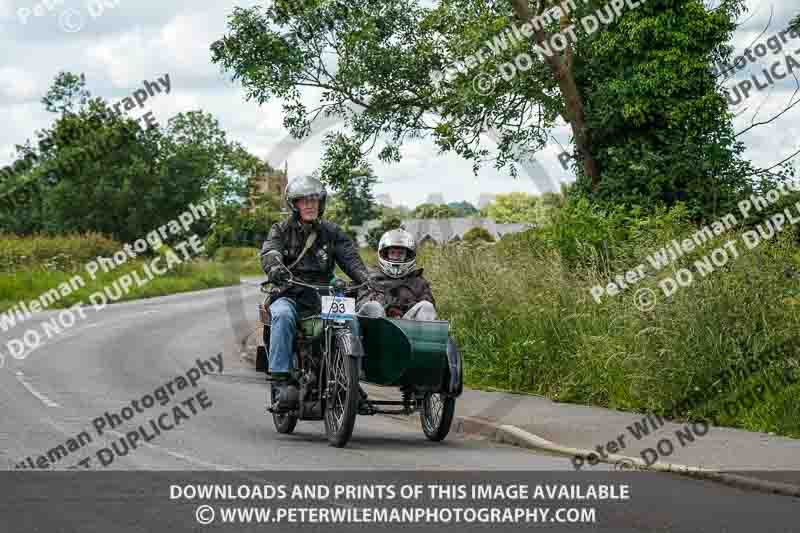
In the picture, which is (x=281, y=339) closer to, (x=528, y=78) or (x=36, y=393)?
(x=36, y=393)

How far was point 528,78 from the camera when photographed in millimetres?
25359

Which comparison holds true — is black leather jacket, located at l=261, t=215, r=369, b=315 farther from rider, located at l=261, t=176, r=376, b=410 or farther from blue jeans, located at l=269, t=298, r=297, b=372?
blue jeans, located at l=269, t=298, r=297, b=372

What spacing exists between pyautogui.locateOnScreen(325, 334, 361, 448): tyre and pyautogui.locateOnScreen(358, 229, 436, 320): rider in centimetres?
125

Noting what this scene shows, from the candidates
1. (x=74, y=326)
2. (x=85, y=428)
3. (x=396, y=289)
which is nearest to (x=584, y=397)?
(x=396, y=289)

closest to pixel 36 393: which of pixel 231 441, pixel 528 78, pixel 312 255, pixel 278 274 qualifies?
pixel 231 441

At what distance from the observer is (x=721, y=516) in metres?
7.54

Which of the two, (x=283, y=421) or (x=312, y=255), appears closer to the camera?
(x=312, y=255)

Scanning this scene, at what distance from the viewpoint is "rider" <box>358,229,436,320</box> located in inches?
462

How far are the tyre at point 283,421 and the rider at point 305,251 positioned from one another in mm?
365

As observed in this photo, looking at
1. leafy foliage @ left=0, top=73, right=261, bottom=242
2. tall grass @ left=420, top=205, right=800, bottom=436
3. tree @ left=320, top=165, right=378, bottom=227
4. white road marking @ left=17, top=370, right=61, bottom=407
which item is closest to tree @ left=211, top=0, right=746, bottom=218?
tree @ left=320, top=165, right=378, bottom=227

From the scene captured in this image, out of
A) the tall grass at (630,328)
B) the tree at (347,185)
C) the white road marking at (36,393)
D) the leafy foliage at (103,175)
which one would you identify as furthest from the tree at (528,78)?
the leafy foliage at (103,175)

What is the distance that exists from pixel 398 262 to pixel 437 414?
1.58 meters

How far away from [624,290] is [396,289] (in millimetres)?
4201

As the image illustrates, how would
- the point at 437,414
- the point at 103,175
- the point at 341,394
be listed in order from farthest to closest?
the point at 103,175 → the point at 437,414 → the point at 341,394
